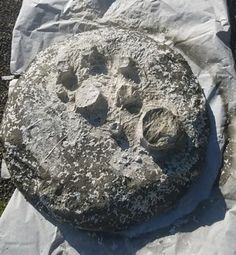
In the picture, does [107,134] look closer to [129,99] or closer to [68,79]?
[129,99]

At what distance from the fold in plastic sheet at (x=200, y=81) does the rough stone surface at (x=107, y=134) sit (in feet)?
0.35

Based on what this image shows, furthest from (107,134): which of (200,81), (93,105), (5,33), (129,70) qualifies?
(5,33)

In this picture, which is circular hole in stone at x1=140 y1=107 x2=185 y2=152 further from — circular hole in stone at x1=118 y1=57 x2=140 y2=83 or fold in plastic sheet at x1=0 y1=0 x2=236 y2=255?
fold in plastic sheet at x1=0 y1=0 x2=236 y2=255

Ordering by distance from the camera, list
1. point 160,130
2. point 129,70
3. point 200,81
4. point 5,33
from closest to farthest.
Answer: point 160,130 → point 129,70 → point 200,81 → point 5,33

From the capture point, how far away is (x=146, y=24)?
8.53 ft

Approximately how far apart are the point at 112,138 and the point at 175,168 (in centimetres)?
27

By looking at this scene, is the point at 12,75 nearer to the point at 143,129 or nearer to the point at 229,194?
the point at 143,129

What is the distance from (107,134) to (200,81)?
1.88ft

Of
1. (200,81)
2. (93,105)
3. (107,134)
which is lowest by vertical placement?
(200,81)

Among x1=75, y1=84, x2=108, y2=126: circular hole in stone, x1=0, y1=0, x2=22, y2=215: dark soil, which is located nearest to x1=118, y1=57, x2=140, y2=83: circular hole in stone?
x1=75, y1=84, x2=108, y2=126: circular hole in stone

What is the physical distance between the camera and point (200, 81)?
97.4 inches

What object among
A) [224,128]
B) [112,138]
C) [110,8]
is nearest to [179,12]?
[110,8]

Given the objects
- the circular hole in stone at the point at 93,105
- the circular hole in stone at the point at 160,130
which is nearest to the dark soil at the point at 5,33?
the circular hole in stone at the point at 93,105

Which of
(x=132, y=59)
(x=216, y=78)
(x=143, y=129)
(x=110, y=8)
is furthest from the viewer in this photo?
(x=110, y=8)
